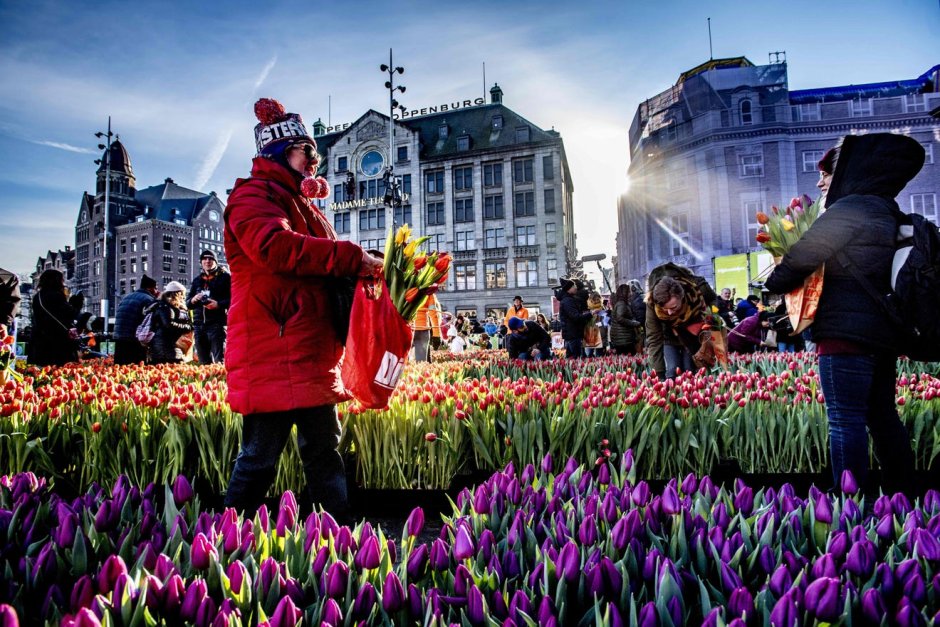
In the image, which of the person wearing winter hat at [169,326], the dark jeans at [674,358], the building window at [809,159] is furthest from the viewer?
the building window at [809,159]

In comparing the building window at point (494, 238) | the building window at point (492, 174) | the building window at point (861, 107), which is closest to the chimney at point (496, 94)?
the building window at point (492, 174)

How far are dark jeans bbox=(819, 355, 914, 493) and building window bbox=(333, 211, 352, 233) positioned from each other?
49.4 m

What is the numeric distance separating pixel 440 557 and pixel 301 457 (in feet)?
4.14

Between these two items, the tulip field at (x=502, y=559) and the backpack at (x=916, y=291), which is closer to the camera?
the tulip field at (x=502, y=559)

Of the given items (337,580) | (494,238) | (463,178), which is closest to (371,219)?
(463,178)

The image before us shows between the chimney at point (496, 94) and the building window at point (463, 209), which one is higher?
the chimney at point (496, 94)

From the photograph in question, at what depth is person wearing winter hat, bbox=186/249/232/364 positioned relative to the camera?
798cm

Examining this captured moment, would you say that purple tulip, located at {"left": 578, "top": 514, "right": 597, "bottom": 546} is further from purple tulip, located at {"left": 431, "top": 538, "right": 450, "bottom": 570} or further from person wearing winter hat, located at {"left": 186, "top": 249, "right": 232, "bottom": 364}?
person wearing winter hat, located at {"left": 186, "top": 249, "right": 232, "bottom": 364}

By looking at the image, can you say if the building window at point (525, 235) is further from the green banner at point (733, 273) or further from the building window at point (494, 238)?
the green banner at point (733, 273)

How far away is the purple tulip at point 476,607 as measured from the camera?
118 centimetres

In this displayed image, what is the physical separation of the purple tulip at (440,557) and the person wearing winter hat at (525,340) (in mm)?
9966

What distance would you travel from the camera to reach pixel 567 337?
10508 millimetres

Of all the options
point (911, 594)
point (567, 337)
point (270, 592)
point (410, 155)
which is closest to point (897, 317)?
point (911, 594)

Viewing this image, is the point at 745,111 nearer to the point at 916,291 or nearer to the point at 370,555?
the point at 916,291
